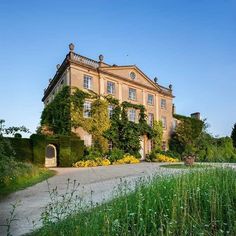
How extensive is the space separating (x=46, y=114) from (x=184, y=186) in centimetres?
2414

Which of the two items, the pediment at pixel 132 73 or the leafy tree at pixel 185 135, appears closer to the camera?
the pediment at pixel 132 73

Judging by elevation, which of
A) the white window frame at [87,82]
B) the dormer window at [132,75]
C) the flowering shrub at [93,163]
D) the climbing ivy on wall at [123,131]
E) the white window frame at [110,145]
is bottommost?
the flowering shrub at [93,163]

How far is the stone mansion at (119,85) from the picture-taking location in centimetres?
2708

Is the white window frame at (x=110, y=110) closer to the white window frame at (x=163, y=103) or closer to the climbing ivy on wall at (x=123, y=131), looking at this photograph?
the climbing ivy on wall at (x=123, y=131)

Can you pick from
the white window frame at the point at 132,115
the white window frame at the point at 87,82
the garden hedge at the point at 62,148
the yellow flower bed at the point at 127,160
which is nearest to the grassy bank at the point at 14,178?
the garden hedge at the point at 62,148

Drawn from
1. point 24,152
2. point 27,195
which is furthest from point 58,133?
point 27,195

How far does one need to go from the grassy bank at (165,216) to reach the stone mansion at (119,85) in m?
21.3

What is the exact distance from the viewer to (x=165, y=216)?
3768 mm

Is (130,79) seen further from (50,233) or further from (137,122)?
(50,233)

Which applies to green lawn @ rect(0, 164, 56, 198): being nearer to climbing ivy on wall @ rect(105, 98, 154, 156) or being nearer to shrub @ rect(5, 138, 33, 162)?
shrub @ rect(5, 138, 33, 162)

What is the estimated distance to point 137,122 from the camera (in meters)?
32.5

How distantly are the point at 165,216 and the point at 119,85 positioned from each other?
27.7 meters

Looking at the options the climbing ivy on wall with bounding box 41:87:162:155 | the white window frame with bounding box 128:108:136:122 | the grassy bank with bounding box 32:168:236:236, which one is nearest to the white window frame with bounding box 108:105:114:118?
the climbing ivy on wall with bounding box 41:87:162:155

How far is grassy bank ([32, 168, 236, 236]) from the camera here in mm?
3908
